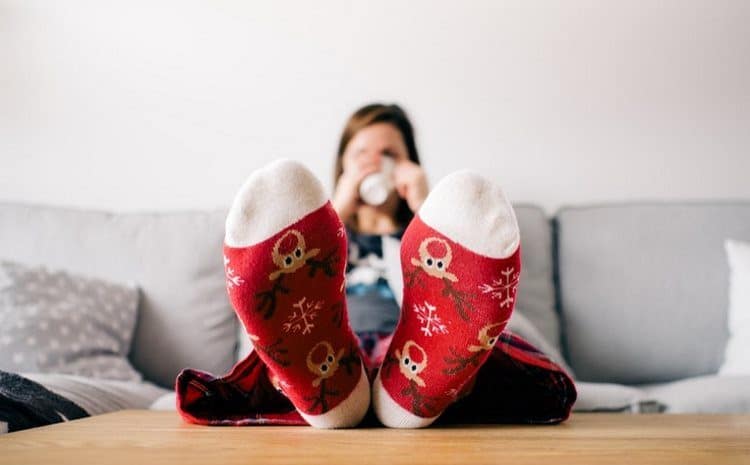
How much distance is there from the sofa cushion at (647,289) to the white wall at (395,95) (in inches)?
8.4

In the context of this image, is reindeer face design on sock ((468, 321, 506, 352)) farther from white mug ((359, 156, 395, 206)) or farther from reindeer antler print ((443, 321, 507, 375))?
white mug ((359, 156, 395, 206))

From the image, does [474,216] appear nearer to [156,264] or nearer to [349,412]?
[349,412]

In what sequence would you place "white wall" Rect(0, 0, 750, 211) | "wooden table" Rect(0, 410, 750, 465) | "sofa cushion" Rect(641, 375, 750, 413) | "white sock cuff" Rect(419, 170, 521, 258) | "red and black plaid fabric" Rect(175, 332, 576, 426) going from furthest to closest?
"white wall" Rect(0, 0, 750, 211), "sofa cushion" Rect(641, 375, 750, 413), "red and black plaid fabric" Rect(175, 332, 576, 426), "white sock cuff" Rect(419, 170, 521, 258), "wooden table" Rect(0, 410, 750, 465)

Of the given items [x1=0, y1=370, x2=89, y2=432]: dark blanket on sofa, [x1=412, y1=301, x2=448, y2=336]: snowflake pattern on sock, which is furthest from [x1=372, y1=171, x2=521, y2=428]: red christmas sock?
[x1=0, y1=370, x2=89, y2=432]: dark blanket on sofa

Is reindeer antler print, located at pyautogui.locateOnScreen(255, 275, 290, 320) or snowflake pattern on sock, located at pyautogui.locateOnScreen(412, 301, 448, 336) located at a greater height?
reindeer antler print, located at pyautogui.locateOnScreen(255, 275, 290, 320)

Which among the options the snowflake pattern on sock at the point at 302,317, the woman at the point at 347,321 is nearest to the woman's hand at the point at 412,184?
the woman at the point at 347,321

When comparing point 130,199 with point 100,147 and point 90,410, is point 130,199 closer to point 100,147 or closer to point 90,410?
point 100,147

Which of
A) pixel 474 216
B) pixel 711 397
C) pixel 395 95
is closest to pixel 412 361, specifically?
pixel 474 216

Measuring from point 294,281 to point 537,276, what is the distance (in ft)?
2.89

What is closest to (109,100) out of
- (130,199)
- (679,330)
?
(130,199)

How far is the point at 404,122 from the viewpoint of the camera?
139cm

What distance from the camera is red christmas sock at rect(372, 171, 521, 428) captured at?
568 mm

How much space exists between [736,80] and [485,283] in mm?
1318

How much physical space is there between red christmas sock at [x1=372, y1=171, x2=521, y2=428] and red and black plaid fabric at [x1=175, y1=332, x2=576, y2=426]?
0.09 meters
